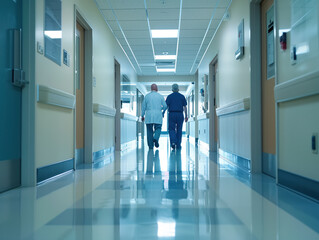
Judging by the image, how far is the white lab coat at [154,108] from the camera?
862 centimetres

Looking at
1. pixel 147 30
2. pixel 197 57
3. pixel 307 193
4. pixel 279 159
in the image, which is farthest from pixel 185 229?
pixel 197 57

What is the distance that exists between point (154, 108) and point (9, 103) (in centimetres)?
589

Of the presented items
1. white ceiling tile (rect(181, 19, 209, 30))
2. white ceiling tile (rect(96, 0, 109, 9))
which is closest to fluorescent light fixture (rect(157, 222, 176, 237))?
white ceiling tile (rect(96, 0, 109, 9))

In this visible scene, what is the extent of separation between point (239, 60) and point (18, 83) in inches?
141

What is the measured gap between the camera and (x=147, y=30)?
7.55 metres

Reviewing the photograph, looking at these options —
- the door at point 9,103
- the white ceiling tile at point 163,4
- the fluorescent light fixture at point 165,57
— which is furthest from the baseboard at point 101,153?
the fluorescent light fixture at point 165,57

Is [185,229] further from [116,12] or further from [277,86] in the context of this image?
[116,12]

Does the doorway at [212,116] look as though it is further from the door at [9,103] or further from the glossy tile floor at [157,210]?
the door at [9,103]

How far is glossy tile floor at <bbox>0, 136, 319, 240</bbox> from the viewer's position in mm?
1756

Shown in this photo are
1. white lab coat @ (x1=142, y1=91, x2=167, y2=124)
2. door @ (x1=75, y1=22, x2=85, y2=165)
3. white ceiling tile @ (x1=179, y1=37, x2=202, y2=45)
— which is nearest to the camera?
door @ (x1=75, y1=22, x2=85, y2=165)

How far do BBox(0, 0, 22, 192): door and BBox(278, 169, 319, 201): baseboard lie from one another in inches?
113

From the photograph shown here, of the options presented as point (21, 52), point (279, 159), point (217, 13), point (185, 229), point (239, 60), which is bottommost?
point (185, 229)

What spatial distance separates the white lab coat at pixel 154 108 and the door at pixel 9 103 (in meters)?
5.60

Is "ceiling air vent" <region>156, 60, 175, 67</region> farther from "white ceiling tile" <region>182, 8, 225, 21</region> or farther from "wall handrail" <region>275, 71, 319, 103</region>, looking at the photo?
"wall handrail" <region>275, 71, 319, 103</region>
